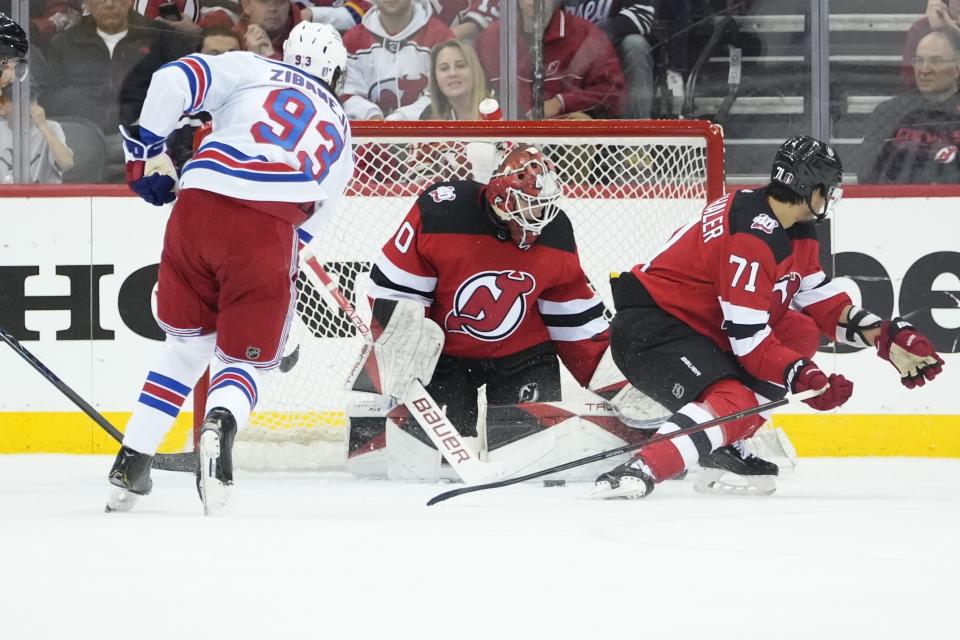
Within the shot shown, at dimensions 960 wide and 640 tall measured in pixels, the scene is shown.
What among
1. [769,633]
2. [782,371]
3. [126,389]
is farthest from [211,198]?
[126,389]

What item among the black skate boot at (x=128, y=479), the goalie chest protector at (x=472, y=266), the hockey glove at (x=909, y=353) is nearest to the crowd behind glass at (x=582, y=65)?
the goalie chest protector at (x=472, y=266)

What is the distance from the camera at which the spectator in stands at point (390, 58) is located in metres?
4.56

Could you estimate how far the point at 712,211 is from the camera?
3182mm

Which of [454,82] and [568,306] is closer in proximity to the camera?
[568,306]

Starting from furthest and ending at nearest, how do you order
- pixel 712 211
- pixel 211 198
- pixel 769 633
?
pixel 712 211 < pixel 211 198 < pixel 769 633

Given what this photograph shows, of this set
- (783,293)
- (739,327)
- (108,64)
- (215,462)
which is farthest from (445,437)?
(108,64)

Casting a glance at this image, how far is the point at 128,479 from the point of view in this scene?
2.57 meters

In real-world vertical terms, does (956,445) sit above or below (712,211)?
below

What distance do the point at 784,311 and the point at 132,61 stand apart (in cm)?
245

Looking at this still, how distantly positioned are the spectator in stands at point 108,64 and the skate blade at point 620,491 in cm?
237

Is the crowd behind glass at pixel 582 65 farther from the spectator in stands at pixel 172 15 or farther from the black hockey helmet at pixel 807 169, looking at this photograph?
the black hockey helmet at pixel 807 169

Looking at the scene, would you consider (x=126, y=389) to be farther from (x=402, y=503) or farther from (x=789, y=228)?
(x=789, y=228)

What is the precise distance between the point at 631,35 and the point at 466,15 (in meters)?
0.59

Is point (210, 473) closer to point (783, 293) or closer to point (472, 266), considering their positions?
point (472, 266)
